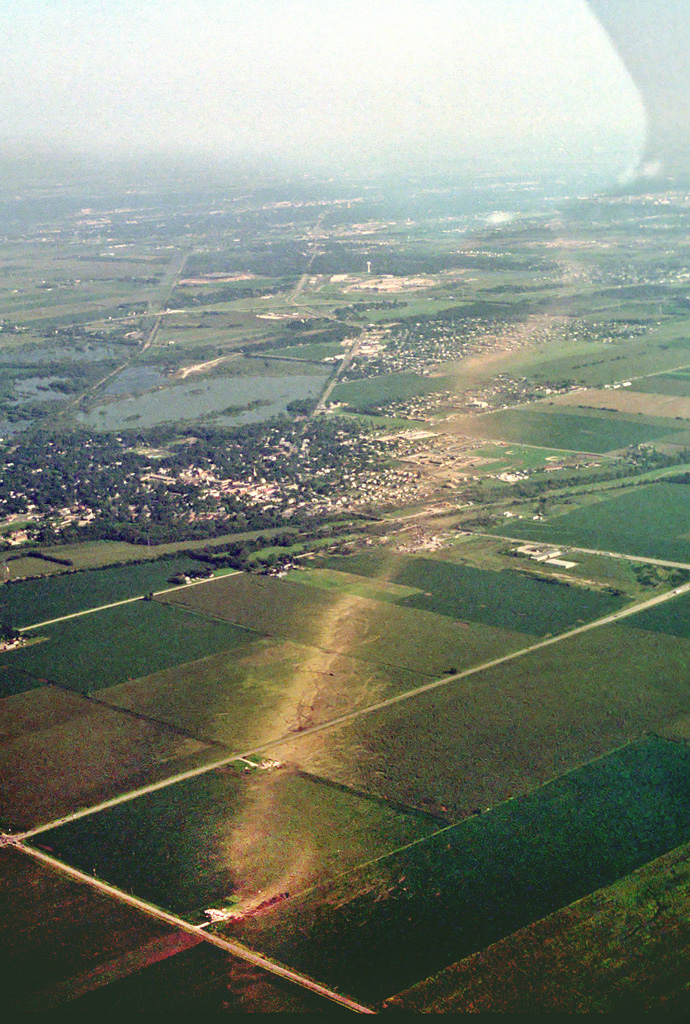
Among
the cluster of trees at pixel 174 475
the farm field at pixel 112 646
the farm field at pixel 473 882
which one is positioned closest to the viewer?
the farm field at pixel 473 882

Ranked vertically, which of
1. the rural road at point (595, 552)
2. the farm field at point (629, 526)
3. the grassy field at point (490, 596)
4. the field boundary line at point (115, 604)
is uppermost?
the farm field at point (629, 526)

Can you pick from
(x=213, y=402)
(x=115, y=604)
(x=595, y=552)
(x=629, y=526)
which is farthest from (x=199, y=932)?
(x=213, y=402)

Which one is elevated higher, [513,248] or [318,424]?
[513,248]

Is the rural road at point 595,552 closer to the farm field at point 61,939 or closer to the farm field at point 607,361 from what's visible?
the farm field at point 61,939

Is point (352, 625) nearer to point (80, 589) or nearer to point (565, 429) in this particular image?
point (80, 589)

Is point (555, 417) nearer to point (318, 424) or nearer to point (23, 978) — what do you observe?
point (318, 424)

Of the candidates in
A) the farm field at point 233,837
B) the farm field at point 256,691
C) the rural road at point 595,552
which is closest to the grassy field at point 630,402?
the rural road at point 595,552

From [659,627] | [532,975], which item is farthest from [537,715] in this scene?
[532,975]
